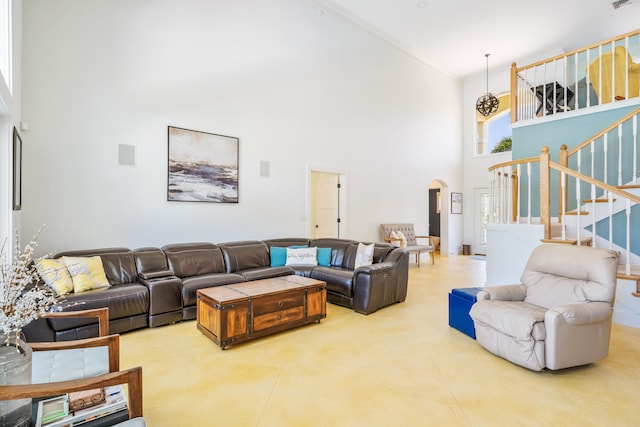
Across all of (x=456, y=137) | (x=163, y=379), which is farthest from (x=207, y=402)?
(x=456, y=137)

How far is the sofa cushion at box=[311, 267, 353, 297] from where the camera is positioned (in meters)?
4.32

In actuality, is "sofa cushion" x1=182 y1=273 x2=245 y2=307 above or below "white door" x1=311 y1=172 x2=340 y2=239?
below

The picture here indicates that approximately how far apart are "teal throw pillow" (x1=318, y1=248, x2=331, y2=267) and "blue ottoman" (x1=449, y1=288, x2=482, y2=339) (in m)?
2.15

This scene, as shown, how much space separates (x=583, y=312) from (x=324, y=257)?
135 inches

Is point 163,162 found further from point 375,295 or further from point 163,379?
point 375,295

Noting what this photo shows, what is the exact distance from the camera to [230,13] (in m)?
5.17

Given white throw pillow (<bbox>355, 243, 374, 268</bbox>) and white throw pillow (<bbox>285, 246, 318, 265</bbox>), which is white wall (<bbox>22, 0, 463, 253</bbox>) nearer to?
white throw pillow (<bbox>285, 246, 318, 265</bbox>)

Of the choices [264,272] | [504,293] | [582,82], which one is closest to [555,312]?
[504,293]

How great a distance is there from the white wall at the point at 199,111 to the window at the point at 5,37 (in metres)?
0.99

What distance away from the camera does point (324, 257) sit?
17.5 ft

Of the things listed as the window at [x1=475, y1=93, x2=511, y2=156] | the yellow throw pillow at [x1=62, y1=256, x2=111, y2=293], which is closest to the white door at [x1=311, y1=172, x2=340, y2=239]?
the yellow throw pillow at [x1=62, y1=256, x2=111, y2=293]

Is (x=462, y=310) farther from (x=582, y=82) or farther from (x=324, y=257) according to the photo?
(x=582, y=82)

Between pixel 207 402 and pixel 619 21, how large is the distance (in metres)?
10.3

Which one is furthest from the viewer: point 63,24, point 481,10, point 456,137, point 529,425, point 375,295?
point 456,137
